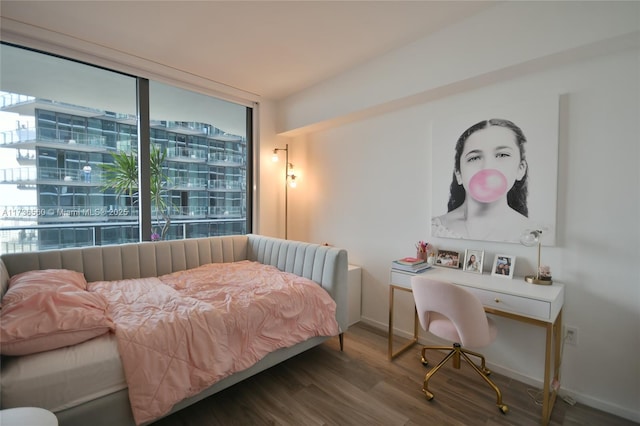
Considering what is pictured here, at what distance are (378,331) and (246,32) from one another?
10.1 ft

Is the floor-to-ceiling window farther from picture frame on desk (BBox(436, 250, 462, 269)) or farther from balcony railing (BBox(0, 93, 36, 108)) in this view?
picture frame on desk (BBox(436, 250, 462, 269))

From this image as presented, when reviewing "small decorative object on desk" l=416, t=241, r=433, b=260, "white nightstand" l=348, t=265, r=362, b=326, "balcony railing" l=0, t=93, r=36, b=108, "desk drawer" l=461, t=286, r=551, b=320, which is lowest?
"white nightstand" l=348, t=265, r=362, b=326

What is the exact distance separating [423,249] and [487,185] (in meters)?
0.76

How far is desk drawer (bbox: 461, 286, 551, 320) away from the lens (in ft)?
5.43

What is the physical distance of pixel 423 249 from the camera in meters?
2.58

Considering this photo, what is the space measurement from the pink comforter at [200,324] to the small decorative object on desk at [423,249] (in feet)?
3.09

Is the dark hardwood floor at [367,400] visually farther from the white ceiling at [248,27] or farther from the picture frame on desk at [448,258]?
the white ceiling at [248,27]

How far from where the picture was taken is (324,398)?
190 cm

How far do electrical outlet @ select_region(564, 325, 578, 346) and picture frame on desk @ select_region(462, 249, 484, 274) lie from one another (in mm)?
626

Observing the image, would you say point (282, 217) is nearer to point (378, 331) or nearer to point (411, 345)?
point (378, 331)

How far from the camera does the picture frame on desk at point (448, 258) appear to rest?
7.97ft

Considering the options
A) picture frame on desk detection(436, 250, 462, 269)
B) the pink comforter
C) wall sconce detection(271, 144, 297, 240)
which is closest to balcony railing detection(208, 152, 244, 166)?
wall sconce detection(271, 144, 297, 240)

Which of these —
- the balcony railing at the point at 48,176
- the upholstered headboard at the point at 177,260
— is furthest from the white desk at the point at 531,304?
the balcony railing at the point at 48,176

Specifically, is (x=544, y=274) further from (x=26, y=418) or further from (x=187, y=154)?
(x=187, y=154)
